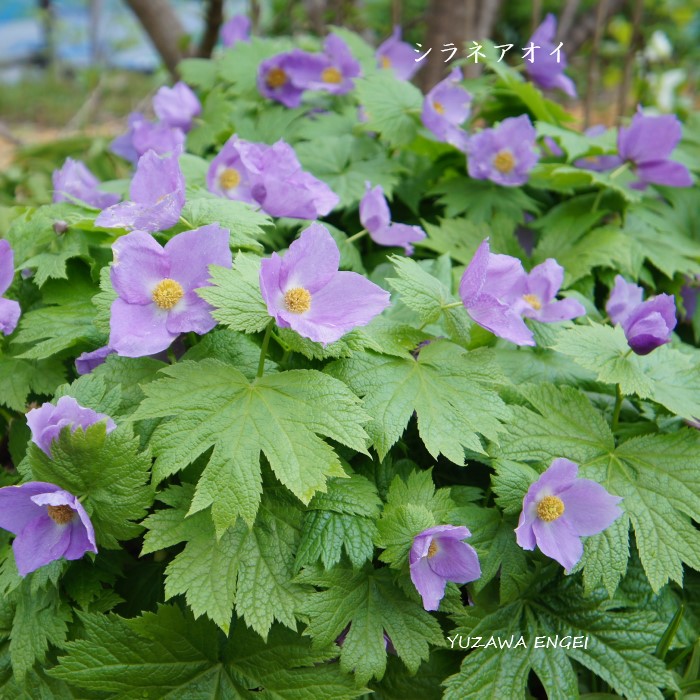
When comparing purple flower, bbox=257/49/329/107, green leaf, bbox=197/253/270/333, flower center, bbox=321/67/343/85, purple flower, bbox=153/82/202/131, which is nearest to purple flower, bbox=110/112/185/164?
purple flower, bbox=153/82/202/131

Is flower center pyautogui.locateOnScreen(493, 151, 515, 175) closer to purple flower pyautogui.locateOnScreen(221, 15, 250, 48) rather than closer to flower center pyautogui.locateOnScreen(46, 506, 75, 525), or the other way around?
purple flower pyautogui.locateOnScreen(221, 15, 250, 48)

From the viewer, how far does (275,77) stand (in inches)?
76.5

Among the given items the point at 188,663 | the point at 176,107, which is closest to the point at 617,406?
the point at 188,663

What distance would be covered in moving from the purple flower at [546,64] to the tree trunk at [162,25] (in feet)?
4.86

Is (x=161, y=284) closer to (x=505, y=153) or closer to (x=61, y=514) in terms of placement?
(x=61, y=514)

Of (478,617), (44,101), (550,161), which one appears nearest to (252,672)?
(478,617)

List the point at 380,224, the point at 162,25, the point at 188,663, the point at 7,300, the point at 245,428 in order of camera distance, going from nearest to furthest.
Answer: the point at 245,428 → the point at 188,663 → the point at 7,300 → the point at 380,224 → the point at 162,25

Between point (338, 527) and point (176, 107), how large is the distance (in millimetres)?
1283

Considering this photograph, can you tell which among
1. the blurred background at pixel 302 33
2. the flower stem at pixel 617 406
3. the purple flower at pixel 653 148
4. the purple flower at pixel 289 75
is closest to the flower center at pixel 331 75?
the purple flower at pixel 289 75

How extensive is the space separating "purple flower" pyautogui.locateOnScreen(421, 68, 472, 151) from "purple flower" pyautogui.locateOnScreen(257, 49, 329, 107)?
0.35m

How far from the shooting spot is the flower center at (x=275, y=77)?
1940 millimetres

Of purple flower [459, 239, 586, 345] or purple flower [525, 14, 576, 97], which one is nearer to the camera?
purple flower [459, 239, 586, 345]

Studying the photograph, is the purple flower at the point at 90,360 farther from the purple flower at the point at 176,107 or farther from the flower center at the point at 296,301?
the purple flower at the point at 176,107

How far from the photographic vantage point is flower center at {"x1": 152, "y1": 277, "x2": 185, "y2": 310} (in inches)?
41.5
